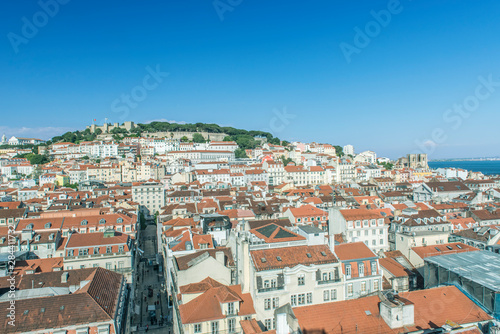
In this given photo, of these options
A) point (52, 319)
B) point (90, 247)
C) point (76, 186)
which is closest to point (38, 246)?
point (90, 247)

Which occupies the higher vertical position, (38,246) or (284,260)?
(284,260)

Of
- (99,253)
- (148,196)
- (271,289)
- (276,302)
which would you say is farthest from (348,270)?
(148,196)

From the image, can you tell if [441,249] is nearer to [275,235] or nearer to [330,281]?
[330,281]

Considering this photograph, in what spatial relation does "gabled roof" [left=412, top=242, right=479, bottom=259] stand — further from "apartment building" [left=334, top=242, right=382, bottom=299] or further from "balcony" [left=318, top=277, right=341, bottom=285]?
"balcony" [left=318, top=277, right=341, bottom=285]

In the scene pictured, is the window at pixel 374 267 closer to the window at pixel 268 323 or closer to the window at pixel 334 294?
the window at pixel 334 294

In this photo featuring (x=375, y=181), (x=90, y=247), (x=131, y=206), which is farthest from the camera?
(x=375, y=181)

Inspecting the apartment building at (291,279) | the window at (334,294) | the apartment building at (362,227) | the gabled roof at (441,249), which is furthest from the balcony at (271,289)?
the apartment building at (362,227)

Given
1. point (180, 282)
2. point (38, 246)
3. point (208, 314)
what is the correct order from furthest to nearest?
1. point (38, 246)
2. point (180, 282)
3. point (208, 314)

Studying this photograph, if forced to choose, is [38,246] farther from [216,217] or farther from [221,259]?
[221,259]
